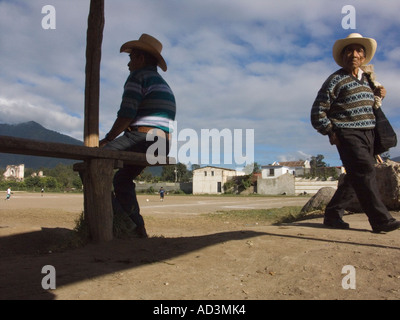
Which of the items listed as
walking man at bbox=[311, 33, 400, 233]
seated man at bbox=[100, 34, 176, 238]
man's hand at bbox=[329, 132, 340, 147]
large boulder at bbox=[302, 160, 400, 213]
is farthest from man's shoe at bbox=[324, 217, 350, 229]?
large boulder at bbox=[302, 160, 400, 213]

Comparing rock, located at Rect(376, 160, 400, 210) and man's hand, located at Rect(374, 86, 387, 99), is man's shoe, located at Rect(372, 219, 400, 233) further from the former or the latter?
rock, located at Rect(376, 160, 400, 210)

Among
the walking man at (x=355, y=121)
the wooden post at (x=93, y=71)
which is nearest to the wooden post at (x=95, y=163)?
the wooden post at (x=93, y=71)

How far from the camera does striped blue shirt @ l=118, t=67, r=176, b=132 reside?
150 inches

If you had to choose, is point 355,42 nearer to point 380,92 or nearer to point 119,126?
point 380,92

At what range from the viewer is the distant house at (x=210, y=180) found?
200ft

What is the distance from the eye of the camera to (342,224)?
437 cm

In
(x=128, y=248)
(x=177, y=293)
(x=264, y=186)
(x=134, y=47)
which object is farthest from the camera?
(x=264, y=186)

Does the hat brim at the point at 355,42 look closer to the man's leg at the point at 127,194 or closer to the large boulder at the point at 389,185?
the man's leg at the point at 127,194

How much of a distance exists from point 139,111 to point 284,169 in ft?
242

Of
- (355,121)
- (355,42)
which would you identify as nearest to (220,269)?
(355,121)

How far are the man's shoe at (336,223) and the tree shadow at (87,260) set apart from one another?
44.5 inches
